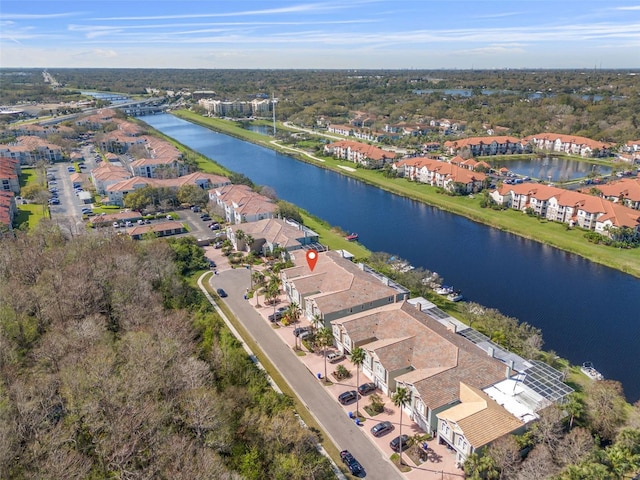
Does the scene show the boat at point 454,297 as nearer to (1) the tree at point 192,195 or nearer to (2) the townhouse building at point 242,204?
(2) the townhouse building at point 242,204

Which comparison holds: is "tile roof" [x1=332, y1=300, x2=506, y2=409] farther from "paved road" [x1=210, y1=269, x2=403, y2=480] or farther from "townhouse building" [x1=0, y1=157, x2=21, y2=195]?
"townhouse building" [x1=0, y1=157, x2=21, y2=195]

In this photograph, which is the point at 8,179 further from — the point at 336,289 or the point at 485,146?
the point at 485,146

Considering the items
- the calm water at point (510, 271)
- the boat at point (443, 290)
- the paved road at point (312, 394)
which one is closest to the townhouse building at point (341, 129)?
the calm water at point (510, 271)

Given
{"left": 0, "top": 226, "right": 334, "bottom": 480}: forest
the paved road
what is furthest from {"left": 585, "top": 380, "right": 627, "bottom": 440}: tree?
{"left": 0, "top": 226, "right": 334, "bottom": 480}: forest

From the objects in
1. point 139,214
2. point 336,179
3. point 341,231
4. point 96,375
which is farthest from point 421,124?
point 96,375

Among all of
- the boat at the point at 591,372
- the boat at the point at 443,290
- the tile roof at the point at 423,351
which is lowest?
the boat at the point at 591,372

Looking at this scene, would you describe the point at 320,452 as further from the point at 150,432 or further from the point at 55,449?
the point at 55,449
